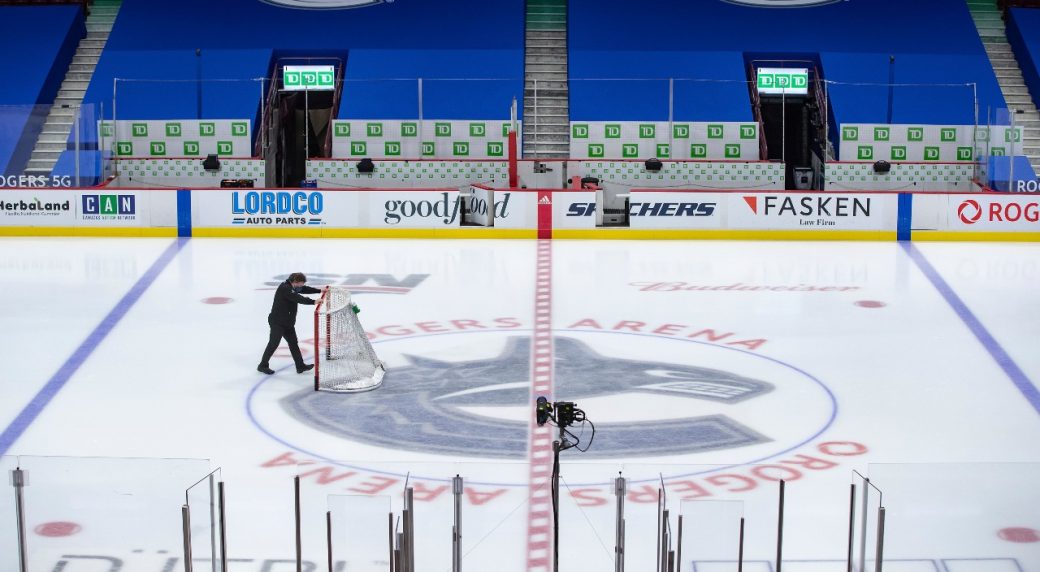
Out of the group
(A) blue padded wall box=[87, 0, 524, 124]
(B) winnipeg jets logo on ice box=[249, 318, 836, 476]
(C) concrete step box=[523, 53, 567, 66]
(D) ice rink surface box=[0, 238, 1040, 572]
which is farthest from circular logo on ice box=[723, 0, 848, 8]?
(B) winnipeg jets logo on ice box=[249, 318, 836, 476]

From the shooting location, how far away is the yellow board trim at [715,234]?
21.1m

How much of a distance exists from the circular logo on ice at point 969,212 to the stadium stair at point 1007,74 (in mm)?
4013

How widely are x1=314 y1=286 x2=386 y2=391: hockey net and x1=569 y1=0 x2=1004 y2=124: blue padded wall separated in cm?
1394

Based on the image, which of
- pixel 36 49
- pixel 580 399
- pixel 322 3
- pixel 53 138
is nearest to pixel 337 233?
pixel 53 138

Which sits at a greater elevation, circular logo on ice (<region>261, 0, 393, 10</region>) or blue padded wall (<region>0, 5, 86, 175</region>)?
circular logo on ice (<region>261, 0, 393, 10</region>)

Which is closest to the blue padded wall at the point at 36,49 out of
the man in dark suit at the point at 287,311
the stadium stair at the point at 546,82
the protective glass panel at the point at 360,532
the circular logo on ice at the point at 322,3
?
the circular logo on ice at the point at 322,3

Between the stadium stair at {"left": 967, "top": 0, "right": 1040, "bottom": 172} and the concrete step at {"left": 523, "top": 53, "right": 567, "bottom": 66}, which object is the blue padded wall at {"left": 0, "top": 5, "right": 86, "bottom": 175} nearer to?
the concrete step at {"left": 523, "top": 53, "right": 567, "bottom": 66}

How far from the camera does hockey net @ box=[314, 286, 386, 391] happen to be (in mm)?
12047

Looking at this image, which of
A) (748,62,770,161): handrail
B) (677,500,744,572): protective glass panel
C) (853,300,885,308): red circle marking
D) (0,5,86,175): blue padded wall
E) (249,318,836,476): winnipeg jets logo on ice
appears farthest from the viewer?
(0,5,86,175): blue padded wall

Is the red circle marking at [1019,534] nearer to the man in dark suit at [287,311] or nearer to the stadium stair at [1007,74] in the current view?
the man in dark suit at [287,311]

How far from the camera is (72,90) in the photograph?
27047mm

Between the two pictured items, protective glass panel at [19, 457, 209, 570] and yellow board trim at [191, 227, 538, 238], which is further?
yellow board trim at [191, 227, 538, 238]

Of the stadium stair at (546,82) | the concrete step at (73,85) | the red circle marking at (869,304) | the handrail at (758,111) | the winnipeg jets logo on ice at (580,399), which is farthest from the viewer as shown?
the concrete step at (73,85)

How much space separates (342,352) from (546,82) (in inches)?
608
